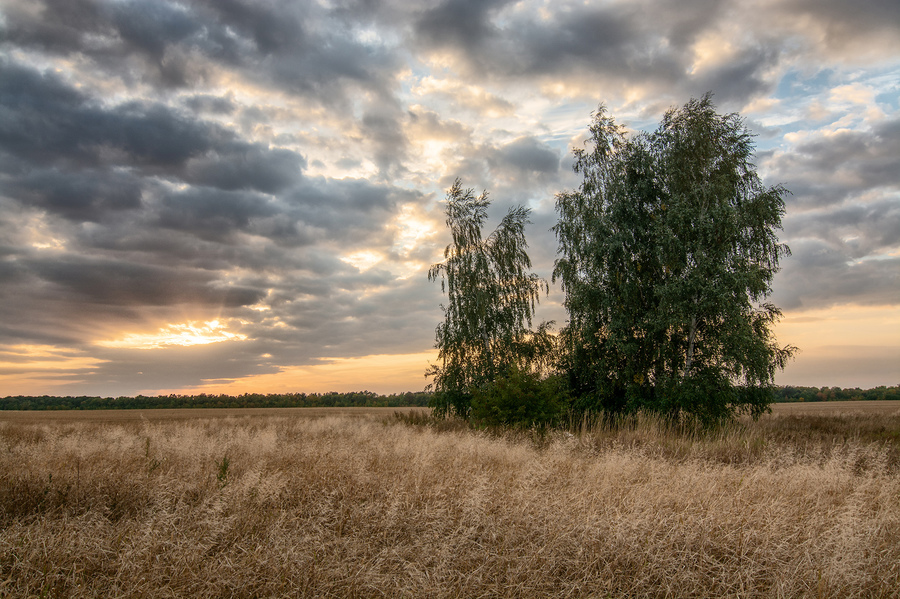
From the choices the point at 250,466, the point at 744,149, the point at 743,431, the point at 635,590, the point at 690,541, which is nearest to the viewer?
the point at 635,590

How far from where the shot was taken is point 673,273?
19281 mm

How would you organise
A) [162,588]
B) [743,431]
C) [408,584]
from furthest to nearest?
[743,431], [408,584], [162,588]

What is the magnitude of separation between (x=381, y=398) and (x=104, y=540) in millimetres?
70615

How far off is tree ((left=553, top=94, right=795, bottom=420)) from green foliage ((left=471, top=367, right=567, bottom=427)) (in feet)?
14.8

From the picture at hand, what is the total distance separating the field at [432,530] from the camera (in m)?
3.84

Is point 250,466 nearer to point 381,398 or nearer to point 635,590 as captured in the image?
point 635,590

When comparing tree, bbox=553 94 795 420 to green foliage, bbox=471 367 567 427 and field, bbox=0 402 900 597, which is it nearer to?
green foliage, bbox=471 367 567 427

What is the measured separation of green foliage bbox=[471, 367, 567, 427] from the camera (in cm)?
1570

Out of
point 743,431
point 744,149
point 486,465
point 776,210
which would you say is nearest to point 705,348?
point 743,431

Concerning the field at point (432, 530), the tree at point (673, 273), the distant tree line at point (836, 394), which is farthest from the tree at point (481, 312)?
the distant tree line at point (836, 394)

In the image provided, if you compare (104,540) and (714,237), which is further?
(714,237)

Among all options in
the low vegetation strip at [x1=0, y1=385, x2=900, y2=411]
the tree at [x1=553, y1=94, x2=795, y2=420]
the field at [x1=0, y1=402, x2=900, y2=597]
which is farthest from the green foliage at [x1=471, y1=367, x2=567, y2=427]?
the low vegetation strip at [x1=0, y1=385, x2=900, y2=411]

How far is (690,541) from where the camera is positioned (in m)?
4.75

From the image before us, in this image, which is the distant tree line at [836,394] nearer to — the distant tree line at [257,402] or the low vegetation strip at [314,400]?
the low vegetation strip at [314,400]
